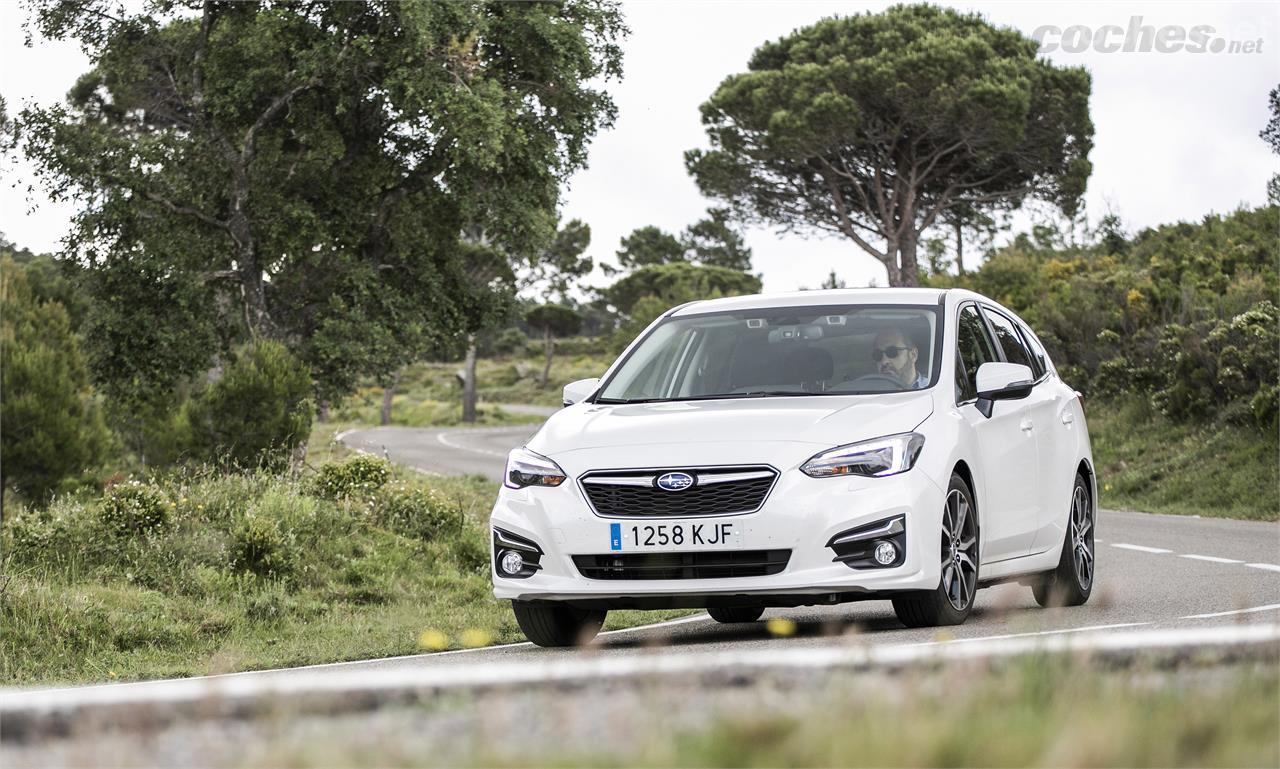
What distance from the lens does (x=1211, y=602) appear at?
1017cm

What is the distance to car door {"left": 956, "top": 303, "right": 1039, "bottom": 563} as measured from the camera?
8.77 metres

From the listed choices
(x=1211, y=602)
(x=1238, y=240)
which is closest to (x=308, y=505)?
(x=1211, y=602)

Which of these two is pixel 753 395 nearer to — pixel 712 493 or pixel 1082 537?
pixel 712 493

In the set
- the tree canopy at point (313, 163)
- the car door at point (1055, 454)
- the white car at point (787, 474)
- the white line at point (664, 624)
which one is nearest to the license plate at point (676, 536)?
the white car at point (787, 474)

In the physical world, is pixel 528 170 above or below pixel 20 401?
above

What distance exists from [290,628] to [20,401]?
1871 cm

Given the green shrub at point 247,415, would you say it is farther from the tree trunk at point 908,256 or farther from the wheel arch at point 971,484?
the tree trunk at point 908,256

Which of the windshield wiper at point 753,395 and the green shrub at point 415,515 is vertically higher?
the windshield wiper at point 753,395

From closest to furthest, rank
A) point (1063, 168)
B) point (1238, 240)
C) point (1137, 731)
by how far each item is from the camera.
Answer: point (1137, 731)
point (1238, 240)
point (1063, 168)

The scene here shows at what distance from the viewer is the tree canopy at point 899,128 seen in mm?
46406

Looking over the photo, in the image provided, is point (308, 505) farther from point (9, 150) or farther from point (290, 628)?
point (9, 150)

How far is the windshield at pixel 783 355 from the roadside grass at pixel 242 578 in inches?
69.0

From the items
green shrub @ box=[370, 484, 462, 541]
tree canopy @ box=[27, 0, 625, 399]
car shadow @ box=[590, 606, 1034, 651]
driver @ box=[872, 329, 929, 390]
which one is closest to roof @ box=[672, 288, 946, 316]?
driver @ box=[872, 329, 929, 390]

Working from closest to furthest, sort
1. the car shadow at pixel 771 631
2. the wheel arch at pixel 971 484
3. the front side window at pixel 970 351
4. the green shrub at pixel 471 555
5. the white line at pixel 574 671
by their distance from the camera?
1. the white line at pixel 574 671
2. the car shadow at pixel 771 631
3. the wheel arch at pixel 971 484
4. the front side window at pixel 970 351
5. the green shrub at pixel 471 555
